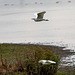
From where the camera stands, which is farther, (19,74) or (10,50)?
(10,50)

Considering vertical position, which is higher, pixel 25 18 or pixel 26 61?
pixel 26 61

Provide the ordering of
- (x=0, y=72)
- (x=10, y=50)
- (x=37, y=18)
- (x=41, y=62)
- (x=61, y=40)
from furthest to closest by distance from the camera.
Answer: (x=61, y=40) < (x=10, y=50) < (x=37, y=18) < (x=0, y=72) < (x=41, y=62)

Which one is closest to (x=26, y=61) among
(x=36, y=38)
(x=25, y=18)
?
(x=36, y=38)

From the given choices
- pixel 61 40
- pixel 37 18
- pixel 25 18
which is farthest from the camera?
pixel 25 18

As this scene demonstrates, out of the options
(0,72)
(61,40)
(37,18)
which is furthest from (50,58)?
(61,40)

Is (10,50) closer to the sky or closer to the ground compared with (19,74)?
closer to the ground

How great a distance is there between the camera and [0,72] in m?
7.87

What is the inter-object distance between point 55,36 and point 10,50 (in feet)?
25.5

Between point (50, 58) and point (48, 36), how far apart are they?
647 inches

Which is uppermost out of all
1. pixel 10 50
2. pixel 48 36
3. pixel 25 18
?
pixel 10 50

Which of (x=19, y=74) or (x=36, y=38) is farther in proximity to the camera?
(x=36, y=38)

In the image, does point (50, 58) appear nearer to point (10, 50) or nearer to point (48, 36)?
point (10, 50)

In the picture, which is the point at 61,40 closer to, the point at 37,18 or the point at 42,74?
the point at 37,18

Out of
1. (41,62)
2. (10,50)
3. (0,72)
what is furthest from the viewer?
(10,50)
